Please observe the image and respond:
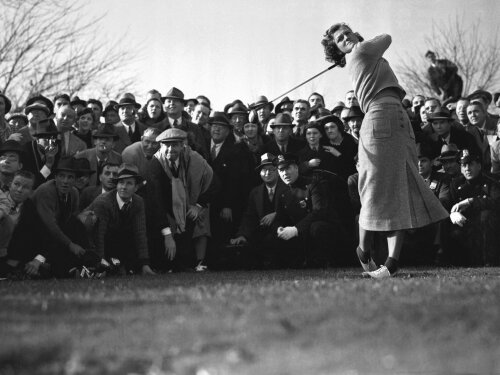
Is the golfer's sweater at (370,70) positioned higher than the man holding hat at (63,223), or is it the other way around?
the golfer's sweater at (370,70)

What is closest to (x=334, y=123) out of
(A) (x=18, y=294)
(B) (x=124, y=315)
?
(A) (x=18, y=294)

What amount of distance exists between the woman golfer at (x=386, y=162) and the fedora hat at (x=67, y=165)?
4251 millimetres

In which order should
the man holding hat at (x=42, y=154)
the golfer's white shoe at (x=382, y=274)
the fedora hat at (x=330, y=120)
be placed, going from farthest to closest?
the fedora hat at (x=330, y=120) < the man holding hat at (x=42, y=154) < the golfer's white shoe at (x=382, y=274)

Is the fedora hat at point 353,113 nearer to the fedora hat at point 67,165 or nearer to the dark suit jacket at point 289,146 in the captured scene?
the dark suit jacket at point 289,146

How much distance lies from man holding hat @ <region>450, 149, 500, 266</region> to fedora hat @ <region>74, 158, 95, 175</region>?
537 cm

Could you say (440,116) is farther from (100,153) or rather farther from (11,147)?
(11,147)

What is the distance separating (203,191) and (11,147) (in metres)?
2.91

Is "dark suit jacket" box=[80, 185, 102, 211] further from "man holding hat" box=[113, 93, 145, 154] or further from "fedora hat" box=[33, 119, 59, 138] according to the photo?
"man holding hat" box=[113, 93, 145, 154]

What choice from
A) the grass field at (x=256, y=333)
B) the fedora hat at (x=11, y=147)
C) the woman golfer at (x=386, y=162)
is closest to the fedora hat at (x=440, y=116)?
the woman golfer at (x=386, y=162)

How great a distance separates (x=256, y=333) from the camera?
427 cm

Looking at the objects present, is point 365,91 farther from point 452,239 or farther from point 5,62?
point 5,62

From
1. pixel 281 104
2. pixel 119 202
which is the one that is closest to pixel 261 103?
pixel 281 104

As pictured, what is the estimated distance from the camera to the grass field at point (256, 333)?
356 cm

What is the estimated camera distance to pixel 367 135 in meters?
8.56
